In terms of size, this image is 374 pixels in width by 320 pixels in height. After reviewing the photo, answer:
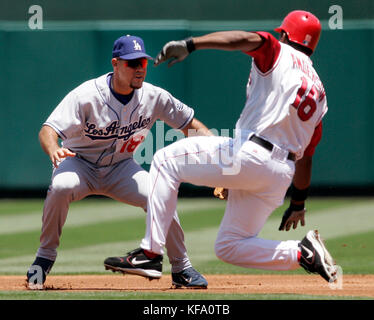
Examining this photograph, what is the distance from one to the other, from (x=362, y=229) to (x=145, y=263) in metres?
4.92

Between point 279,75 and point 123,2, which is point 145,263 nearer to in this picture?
point 279,75

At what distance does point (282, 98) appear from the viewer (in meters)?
4.46

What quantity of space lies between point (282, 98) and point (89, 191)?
69.8 inches

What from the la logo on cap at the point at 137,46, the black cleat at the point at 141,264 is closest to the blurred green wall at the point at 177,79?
the la logo on cap at the point at 137,46

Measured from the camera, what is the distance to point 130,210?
1081cm

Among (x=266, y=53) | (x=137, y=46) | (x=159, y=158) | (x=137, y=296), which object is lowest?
(x=137, y=296)

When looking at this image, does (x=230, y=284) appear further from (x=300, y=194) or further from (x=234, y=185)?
(x=234, y=185)

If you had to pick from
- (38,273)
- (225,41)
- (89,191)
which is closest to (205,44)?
(225,41)

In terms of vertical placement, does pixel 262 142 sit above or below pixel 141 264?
above

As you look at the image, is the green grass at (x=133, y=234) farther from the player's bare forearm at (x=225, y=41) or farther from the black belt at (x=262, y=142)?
the player's bare forearm at (x=225, y=41)

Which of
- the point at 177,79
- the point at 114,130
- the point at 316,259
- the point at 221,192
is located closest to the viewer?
the point at 316,259

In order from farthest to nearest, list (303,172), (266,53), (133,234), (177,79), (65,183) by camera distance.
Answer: (177,79) < (133,234) < (65,183) < (303,172) < (266,53)

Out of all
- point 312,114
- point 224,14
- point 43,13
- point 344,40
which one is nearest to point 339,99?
point 344,40

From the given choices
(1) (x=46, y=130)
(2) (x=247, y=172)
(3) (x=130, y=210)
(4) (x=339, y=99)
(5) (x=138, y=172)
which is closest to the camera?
(2) (x=247, y=172)
